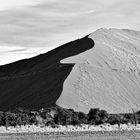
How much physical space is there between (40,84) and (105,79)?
33.1ft

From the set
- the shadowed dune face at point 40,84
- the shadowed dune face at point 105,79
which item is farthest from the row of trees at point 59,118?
the shadowed dune face at point 40,84

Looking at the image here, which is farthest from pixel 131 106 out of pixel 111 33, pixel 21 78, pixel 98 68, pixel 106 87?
pixel 111 33

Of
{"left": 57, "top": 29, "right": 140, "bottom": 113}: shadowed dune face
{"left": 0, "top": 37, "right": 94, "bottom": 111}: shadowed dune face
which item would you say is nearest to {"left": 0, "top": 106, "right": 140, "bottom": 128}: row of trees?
{"left": 57, "top": 29, "right": 140, "bottom": 113}: shadowed dune face

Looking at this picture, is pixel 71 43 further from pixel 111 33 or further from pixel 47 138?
pixel 47 138

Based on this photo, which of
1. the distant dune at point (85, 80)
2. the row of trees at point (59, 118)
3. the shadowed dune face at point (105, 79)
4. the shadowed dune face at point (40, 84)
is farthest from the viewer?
the shadowed dune face at point (40, 84)

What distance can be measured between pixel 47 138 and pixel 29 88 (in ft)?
172

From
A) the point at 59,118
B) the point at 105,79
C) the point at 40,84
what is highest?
the point at 105,79

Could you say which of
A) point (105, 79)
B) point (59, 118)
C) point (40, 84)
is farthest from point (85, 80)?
point (59, 118)

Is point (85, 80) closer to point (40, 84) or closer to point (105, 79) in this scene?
point (105, 79)

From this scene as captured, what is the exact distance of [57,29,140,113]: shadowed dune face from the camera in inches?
3063

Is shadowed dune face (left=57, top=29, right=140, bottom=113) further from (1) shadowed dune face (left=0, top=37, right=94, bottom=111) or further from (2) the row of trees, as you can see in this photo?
(2) the row of trees

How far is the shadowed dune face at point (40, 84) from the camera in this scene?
79562 mm

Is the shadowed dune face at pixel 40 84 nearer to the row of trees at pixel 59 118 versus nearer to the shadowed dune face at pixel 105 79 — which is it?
the shadowed dune face at pixel 105 79

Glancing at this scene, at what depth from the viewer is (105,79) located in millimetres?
86688
